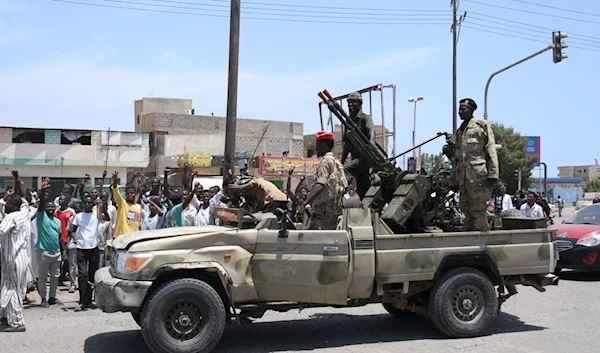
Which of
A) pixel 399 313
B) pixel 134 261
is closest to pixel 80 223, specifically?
pixel 134 261

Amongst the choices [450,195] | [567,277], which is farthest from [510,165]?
[450,195]

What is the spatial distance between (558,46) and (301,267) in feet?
53.4

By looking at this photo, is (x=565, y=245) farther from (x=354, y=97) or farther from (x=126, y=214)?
(x=126, y=214)

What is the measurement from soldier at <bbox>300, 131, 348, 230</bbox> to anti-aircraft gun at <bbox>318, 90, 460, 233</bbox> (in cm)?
63

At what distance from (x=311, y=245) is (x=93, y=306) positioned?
4.27 metres

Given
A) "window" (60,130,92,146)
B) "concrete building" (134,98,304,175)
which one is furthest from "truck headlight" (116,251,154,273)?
"window" (60,130,92,146)

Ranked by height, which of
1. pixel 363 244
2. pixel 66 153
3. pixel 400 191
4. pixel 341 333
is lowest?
pixel 341 333

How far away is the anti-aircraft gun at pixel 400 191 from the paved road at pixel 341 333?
1355 millimetres

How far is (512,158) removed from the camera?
171 feet

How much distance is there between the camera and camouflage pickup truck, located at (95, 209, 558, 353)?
6.46 m

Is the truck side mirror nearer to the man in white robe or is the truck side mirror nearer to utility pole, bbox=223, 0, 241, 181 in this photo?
the man in white robe

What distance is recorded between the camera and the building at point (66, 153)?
37844 mm

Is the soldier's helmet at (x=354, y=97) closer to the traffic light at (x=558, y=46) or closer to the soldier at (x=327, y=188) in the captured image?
the soldier at (x=327, y=188)

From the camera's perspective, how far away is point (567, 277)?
41.0 feet
